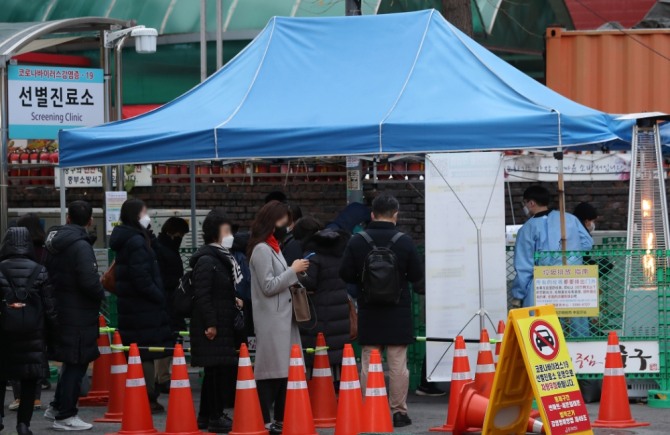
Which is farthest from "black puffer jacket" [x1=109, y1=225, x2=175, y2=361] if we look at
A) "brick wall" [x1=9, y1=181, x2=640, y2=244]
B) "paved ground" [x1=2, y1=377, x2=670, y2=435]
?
"brick wall" [x1=9, y1=181, x2=640, y2=244]

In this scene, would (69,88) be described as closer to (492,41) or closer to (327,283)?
(327,283)

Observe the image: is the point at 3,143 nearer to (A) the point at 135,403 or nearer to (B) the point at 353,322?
(B) the point at 353,322

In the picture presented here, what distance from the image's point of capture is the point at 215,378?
10312 millimetres

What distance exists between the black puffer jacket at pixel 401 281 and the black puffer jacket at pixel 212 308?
937 mm

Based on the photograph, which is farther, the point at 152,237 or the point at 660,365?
the point at 152,237

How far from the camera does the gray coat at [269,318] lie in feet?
32.4

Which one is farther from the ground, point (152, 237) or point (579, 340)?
point (152, 237)

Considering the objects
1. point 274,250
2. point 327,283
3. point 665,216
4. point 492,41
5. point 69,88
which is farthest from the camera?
point 492,41

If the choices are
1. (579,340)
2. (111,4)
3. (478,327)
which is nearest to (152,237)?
(478,327)

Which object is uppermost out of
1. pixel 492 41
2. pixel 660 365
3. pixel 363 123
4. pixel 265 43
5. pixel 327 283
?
pixel 492 41

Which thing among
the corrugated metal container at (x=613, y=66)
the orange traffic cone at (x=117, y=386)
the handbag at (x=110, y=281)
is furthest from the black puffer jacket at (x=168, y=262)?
the corrugated metal container at (x=613, y=66)

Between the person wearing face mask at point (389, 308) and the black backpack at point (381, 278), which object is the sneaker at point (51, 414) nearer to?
the person wearing face mask at point (389, 308)

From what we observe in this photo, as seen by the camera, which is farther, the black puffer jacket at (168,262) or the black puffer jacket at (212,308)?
the black puffer jacket at (168,262)

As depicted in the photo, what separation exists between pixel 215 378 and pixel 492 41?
20.0 metres
